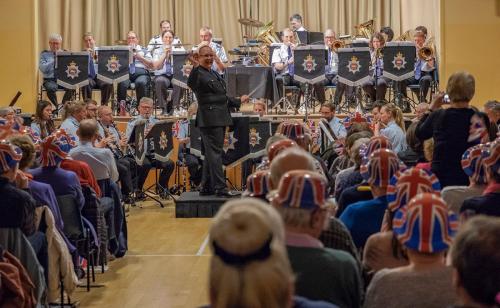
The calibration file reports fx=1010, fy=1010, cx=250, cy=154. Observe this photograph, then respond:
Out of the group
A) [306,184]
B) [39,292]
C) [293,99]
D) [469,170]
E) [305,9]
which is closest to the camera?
[306,184]

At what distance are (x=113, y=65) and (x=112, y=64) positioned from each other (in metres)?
0.02

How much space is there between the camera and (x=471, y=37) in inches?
664

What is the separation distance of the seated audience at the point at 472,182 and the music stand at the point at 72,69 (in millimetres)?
11380

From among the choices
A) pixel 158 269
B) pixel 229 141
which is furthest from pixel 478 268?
pixel 229 141

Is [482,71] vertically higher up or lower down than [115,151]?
higher up

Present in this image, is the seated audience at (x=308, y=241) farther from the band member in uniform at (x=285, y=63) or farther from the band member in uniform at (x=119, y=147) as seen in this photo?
the band member in uniform at (x=285, y=63)

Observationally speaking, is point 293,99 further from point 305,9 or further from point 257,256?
point 257,256

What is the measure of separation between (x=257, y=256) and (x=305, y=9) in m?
19.4

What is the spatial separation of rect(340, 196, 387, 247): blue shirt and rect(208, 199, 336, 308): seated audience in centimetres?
258

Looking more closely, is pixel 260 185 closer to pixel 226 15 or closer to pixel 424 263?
pixel 424 263

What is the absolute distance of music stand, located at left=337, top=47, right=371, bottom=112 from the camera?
16.1 meters

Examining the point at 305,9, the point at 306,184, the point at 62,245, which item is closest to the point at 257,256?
the point at 306,184

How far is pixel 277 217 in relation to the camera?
2516mm

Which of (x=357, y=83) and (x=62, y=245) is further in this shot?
(x=357, y=83)
